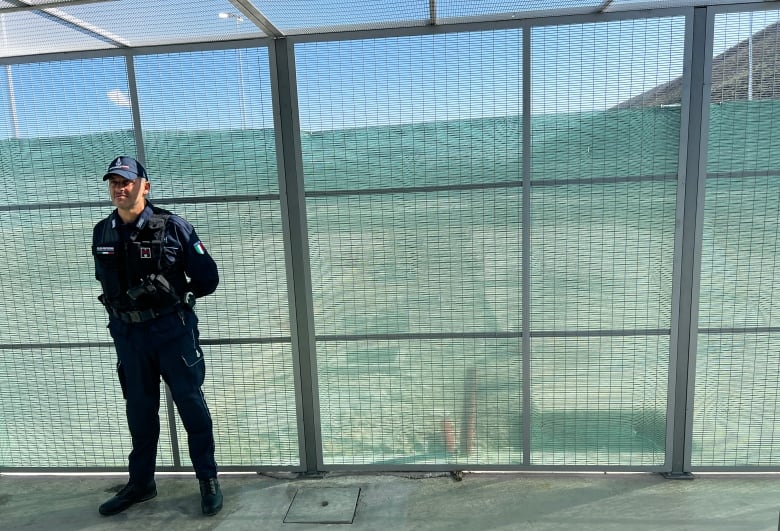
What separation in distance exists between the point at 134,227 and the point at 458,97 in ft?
6.28

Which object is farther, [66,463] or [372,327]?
[66,463]

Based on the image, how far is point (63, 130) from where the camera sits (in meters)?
2.96

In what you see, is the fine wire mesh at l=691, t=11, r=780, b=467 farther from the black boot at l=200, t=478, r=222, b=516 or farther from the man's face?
the man's face

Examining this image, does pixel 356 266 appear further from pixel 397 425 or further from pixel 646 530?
pixel 646 530

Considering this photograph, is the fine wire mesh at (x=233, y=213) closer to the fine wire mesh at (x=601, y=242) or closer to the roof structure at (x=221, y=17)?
the roof structure at (x=221, y=17)

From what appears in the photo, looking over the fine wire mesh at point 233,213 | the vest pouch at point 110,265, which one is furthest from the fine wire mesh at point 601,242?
the vest pouch at point 110,265

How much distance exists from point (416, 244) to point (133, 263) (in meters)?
1.57

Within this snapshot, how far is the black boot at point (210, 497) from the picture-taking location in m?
2.82

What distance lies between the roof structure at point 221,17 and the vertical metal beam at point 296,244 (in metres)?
0.25

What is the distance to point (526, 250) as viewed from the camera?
288cm

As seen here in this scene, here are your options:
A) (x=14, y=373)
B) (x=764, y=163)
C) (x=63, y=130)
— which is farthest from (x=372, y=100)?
(x=14, y=373)

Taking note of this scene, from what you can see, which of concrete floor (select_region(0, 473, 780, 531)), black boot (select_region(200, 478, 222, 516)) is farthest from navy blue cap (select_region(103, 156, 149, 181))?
concrete floor (select_region(0, 473, 780, 531))

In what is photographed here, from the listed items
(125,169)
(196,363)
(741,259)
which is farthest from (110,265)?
(741,259)

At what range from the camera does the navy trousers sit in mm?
2695
